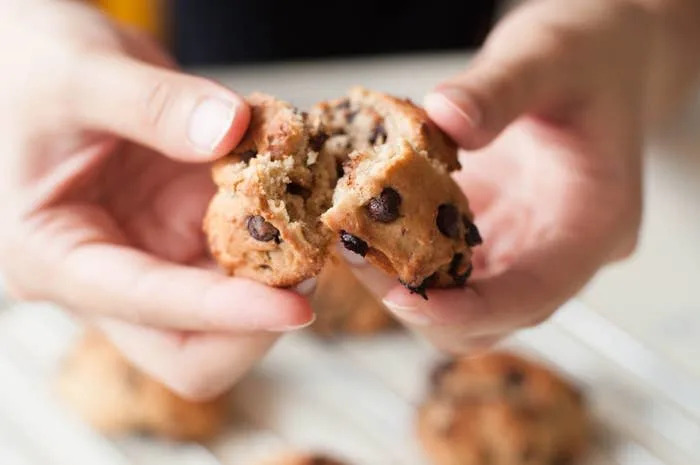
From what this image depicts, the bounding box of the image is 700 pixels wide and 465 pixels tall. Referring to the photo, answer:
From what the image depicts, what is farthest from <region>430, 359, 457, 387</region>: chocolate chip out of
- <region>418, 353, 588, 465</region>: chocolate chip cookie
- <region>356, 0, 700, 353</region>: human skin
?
<region>356, 0, 700, 353</region>: human skin

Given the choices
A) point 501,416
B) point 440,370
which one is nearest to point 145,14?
point 440,370

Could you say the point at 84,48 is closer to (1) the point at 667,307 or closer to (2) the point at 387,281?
(2) the point at 387,281

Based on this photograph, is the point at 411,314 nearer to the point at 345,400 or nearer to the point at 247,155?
the point at 247,155

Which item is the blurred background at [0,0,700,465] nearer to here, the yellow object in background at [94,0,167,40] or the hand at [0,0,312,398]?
the hand at [0,0,312,398]

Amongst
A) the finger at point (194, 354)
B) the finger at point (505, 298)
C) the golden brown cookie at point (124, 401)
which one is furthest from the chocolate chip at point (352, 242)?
the golden brown cookie at point (124, 401)

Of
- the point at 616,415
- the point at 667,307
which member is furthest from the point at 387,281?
the point at 667,307

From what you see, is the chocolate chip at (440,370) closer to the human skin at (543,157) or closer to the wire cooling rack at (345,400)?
the wire cooling rack at (345,400)
